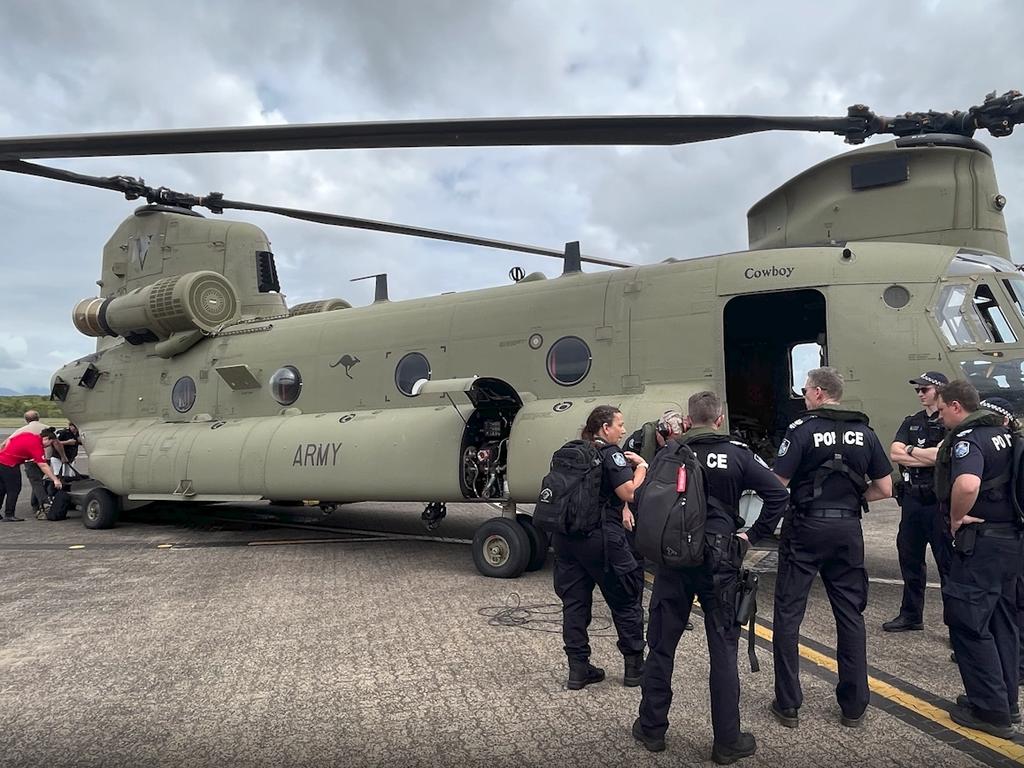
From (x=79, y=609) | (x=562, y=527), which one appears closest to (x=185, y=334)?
(x=79, y=609)

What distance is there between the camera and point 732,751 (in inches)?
134

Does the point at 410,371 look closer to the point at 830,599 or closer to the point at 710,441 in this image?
the point at 710,441

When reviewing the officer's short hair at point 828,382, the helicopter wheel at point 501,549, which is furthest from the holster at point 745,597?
the helicopter wheel at point 501,549

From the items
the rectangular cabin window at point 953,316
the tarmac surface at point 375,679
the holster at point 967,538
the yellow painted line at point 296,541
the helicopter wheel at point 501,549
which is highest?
the rectangular cabin window at point 953,316

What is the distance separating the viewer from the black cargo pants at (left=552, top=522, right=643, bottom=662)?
14.2 ft

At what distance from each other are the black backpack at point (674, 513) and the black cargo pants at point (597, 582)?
2.50 feet

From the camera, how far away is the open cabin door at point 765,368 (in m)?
8.88

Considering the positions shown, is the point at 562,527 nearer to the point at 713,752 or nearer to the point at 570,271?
the point at 713,752

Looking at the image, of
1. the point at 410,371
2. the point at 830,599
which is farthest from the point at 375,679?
the point at 410,371

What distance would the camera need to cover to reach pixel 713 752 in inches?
136

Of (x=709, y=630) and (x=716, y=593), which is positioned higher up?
(x=716, y=593)

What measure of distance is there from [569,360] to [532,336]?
0.60m

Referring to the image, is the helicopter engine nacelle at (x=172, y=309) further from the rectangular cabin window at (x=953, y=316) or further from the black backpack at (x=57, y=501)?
the rectangular cabin window at (x=953, y=316)

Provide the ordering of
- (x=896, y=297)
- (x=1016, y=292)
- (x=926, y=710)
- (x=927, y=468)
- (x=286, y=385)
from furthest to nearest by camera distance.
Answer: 1. (x=286, y=385)
2. (x=896, y=297)
3. (x=1016, y=292)
4. (x=927, y=468)
5. (x=926, y=710)
